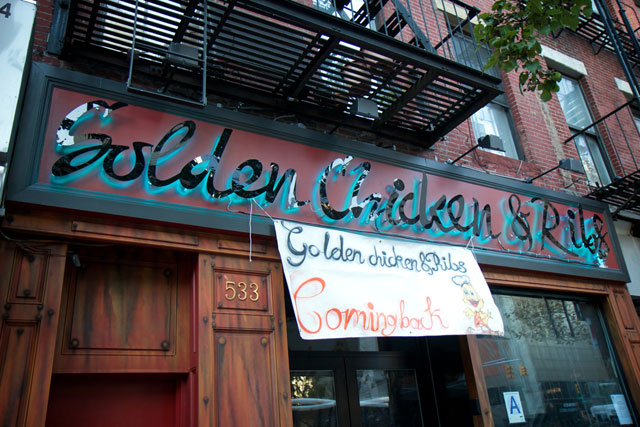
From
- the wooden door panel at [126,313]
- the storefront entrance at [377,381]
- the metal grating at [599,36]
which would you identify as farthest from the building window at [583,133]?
the wooden door panel at [126,313]

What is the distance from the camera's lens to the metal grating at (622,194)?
7.27 m

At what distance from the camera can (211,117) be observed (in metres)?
4.62

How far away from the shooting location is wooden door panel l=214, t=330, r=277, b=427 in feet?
12.7

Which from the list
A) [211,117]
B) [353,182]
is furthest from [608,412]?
[211,117]

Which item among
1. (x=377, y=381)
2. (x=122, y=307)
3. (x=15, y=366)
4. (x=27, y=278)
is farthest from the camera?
(x=377, y=381)

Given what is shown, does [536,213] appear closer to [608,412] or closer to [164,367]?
[608,412]

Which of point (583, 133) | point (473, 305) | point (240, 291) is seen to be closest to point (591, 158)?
point (583, 133)

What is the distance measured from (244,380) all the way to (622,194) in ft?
21.4

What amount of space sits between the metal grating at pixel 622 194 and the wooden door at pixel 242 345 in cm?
541

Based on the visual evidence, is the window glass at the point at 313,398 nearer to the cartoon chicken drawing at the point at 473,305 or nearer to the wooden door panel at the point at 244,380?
the wooden door panel at the point at 244,380

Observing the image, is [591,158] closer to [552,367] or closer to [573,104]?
[573,104]

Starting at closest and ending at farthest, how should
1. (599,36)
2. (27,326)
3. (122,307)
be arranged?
(27,326) < (122,307) < (599,36)

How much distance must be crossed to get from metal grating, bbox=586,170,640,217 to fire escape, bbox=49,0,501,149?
284cm

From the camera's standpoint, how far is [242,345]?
13.6ft
